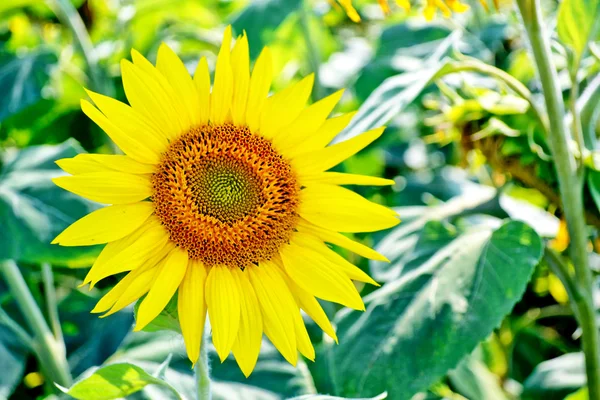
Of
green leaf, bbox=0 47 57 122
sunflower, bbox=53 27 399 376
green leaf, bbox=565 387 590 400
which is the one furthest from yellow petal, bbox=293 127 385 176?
green leaf, bbox=0 47 57 122

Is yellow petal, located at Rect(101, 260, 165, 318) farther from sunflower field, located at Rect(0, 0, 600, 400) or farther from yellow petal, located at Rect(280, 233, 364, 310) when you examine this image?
yellow petal, located at Rect(280, 233, 364, 310)

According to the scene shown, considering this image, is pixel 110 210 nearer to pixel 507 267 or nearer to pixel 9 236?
pixel 9 236

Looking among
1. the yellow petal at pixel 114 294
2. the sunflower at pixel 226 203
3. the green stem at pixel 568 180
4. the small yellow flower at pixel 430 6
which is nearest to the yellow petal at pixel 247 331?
the sunflower at pixel 226 203

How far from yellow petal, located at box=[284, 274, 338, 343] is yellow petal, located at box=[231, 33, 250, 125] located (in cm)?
17

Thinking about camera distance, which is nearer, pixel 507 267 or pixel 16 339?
pixel 507 267

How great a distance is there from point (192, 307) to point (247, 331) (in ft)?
0.20

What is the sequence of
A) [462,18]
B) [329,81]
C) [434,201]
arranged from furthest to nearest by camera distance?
[462,18]
[329,81]
[434,201]

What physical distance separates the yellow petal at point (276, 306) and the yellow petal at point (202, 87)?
16cm

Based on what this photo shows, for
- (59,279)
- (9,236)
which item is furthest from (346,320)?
(59,279)

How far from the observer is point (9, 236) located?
96 cm

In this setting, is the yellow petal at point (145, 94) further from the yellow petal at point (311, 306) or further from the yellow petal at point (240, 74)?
the yellow petal at point (311, 306)

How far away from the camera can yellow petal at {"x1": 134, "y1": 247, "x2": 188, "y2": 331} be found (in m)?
0.62

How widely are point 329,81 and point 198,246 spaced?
3.23ft

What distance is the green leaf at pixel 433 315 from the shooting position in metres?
0.86
